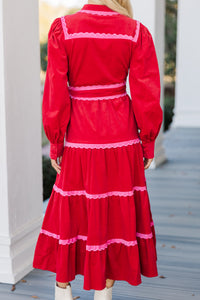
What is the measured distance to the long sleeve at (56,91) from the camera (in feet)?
6.40

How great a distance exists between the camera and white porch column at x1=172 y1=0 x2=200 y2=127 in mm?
8492

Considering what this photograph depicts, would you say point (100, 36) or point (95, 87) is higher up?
point (100, 36)

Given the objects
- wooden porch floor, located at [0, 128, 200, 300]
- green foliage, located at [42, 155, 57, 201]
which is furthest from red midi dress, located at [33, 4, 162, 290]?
green foliage, located at [42, 155, 57, 201]

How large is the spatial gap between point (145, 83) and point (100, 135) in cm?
29

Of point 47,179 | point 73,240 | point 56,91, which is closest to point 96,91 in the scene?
point 56,91

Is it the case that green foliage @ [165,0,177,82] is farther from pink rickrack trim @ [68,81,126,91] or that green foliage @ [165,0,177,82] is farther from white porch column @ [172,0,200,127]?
pink rickrack trim @ [68,81,126,91]

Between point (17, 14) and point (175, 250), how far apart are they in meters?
1.79

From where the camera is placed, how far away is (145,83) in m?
2.03

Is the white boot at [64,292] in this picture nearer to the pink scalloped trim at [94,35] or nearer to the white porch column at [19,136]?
the white porch column at [19,136]

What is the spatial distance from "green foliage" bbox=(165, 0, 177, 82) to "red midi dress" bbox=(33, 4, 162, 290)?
1346cm

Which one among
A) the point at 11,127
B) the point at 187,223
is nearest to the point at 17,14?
the point at 11,127

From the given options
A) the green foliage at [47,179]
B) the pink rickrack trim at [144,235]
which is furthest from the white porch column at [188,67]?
the pink rickrack trim at [144,235]

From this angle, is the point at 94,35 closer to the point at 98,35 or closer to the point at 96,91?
the point at 98,35

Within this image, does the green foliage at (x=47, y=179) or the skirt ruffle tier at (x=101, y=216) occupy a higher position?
the skirt ruffle tier at (x=101, y=216)
